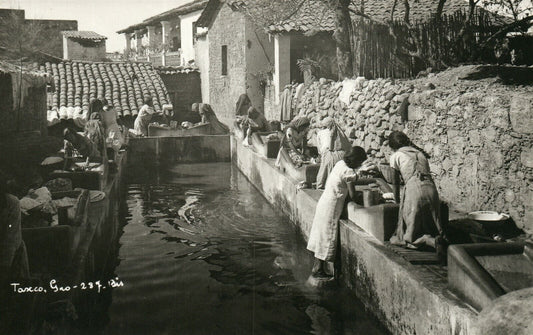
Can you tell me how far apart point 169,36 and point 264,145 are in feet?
75.5

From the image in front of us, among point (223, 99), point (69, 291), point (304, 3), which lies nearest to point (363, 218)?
point (69, 291)

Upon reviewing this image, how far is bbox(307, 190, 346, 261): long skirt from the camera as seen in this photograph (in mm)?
6973

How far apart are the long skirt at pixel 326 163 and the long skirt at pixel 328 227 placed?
1827 mm

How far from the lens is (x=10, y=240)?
15.7 ft

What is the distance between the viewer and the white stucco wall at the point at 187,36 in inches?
1251

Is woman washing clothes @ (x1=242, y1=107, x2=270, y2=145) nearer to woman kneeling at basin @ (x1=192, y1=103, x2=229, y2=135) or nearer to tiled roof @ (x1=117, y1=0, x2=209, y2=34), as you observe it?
woman kneeling at basin @ (x1=192, y1=103, x2=229, y2=135)

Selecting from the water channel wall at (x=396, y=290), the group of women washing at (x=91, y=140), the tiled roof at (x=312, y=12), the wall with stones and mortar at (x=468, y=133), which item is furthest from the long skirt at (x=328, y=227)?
the tiled roof at (x=312, y=12)

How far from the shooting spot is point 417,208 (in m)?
5.81

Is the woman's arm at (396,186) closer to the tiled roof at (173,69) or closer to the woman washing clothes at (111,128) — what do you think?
the woman washing clothes at (111,128)

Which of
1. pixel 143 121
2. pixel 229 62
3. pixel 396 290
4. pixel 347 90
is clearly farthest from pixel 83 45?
pixel 396 290

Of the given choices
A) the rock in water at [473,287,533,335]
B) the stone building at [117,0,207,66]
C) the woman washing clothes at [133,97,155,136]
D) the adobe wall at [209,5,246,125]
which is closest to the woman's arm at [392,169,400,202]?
the rock in water at [473,287,533,335]

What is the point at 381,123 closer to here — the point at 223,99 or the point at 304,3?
the point at 304,3

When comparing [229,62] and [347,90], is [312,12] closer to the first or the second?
[229,62]

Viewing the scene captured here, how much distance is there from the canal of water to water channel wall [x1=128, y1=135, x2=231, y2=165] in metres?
4.93
